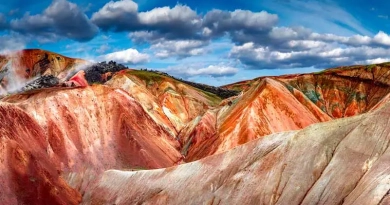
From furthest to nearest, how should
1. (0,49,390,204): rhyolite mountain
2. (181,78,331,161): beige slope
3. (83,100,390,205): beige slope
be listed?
(181,78,331,161): beige slope → (0,49,390,204): rhyolite mountain → (83,100,390,205): beige slope

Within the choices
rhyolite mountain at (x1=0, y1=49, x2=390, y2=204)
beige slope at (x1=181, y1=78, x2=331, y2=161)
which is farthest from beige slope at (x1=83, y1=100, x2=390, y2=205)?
beige slope at (x1=181, y1=78, x2=331, y2=161)

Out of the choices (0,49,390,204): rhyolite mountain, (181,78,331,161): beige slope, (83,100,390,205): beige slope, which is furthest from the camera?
(181,78,331,161): beige slope

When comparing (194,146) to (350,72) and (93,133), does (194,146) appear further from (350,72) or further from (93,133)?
(350,72)

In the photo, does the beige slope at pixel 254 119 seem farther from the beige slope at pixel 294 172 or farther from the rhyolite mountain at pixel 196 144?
the beige slope at pixel 294 172

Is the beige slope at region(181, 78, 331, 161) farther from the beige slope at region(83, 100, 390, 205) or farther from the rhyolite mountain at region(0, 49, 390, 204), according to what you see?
the beige slope at region(83, 100, 390, 205)

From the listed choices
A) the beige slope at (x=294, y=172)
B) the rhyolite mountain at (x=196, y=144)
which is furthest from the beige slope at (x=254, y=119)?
the beige slope at (x=294, y=172)

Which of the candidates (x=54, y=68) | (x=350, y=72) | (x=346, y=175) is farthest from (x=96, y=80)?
(x=346, y=175)

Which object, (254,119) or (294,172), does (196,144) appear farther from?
(294,172)

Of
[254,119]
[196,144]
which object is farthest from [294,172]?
[196,144]
